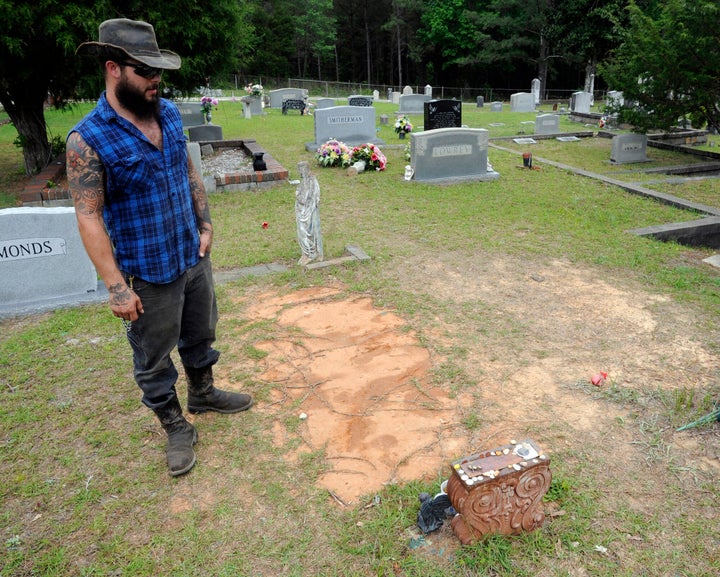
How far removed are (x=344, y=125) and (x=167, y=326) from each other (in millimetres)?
11358

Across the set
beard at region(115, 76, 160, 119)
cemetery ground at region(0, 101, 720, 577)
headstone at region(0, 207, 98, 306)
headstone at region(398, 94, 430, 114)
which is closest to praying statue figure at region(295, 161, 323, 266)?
cemetery ground at region(0, 101, 720, 577)

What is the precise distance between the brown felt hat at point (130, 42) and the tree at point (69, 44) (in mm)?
6682

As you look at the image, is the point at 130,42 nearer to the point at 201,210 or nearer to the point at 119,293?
the point at 201,210

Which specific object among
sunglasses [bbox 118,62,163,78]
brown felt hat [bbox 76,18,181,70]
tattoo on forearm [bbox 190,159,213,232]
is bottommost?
tattoo on forearm [bbox 190,159,213,232]

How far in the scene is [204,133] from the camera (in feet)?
47.9

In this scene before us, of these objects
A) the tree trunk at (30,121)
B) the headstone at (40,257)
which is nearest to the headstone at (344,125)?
the tree trunk at (30,121)

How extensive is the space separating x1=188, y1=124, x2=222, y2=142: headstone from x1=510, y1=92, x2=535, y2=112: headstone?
649 inches

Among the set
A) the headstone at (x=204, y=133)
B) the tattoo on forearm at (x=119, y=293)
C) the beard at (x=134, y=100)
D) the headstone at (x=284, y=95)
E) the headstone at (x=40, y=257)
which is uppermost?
the headstone at (x=284, y=95)

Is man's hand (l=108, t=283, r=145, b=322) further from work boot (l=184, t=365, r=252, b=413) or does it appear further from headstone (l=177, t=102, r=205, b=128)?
headstone (l=177, t=102, r=205, b=128)

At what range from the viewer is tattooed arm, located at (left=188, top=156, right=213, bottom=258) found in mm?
3053

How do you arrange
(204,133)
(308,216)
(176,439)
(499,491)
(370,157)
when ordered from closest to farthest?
(499,491)
(176,439)
(308,216)
(370,157)
(204,133)

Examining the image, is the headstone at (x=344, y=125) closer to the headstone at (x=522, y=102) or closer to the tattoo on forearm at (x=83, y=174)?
the tattoo on forearm at (x=83, y=174)

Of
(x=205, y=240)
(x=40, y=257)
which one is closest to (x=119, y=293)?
(x=205, y=240)

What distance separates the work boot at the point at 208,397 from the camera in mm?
3354
